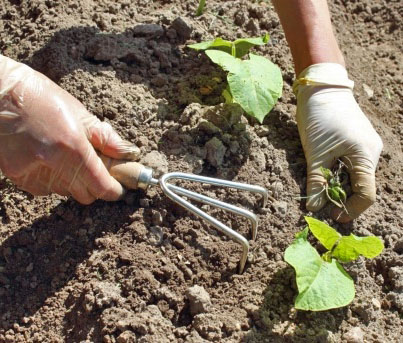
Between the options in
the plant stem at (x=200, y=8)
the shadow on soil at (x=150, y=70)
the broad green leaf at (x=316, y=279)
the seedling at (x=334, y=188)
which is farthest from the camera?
the plant stem at (x=200, y=8)

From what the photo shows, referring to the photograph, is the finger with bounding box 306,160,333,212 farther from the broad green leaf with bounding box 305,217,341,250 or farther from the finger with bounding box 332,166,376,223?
the broad green leaf with bounding box 305,217,341,250

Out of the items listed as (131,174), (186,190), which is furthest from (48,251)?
(186,190)

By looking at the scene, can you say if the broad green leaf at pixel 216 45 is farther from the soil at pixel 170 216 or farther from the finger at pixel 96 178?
the finger at pixel 96 178

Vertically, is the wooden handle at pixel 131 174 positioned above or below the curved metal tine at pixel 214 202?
above

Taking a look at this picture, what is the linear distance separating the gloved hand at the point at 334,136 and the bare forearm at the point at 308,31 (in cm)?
4

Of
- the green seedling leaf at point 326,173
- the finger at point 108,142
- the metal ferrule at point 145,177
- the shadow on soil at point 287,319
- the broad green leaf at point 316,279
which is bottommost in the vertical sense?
the shadow on soil at point 287,319

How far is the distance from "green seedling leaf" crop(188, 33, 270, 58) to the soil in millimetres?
115

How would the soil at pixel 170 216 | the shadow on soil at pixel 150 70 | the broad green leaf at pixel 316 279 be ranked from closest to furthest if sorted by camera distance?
1. the broad green leaf at pixel 316 279
2. the soil at pixel 170 216
3. the shadow on soil at pixel 150 70

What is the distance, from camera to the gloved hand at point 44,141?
191 centimetres

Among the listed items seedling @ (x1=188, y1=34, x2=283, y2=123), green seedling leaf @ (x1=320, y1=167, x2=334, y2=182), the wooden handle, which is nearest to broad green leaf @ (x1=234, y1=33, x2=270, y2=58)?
seedling @ (x1=188, y1=34, x2=283, y2=123)

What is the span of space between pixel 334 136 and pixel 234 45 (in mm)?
518

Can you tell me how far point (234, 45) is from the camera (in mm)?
2363

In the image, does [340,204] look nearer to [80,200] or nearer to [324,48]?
[324,48]

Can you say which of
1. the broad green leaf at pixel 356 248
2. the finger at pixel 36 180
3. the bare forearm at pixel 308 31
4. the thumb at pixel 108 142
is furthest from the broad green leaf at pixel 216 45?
the broad green leaf at pixel 356 248
